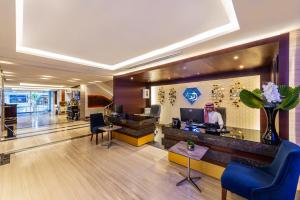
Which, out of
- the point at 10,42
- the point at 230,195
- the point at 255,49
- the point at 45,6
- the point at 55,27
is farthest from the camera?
the point at 255,49

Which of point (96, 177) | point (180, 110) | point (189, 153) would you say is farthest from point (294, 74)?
point (96, 177)

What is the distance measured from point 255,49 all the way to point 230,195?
294 centimetres

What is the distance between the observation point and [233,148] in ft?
8.59

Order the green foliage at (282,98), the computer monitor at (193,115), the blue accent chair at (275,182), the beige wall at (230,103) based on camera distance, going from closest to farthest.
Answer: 1. the blue accent chair at (275,182)
2. the green foliage at (282,98)
3. the computer monitor at (193,115)
4. the beige wall at (230,103)

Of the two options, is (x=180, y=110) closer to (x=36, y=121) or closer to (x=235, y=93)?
(x=235, y=93)

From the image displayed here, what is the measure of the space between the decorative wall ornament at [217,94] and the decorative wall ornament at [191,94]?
2.06 feet

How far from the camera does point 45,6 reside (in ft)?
6.42

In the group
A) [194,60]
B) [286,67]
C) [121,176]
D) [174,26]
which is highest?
[174,26]

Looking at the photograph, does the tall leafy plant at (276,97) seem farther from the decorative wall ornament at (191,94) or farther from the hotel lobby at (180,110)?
the decorative wall ornament at (191,94)

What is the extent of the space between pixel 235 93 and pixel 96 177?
5.32 meters

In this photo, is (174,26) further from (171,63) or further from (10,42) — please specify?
(10,42)

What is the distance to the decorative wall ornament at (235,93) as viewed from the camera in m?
5.21

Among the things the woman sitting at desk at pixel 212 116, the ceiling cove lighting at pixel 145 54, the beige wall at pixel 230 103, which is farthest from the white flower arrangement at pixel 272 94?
the beige wall at pixel 230 103

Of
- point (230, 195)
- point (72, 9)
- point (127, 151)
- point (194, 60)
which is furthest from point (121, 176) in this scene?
point (194, 60)
